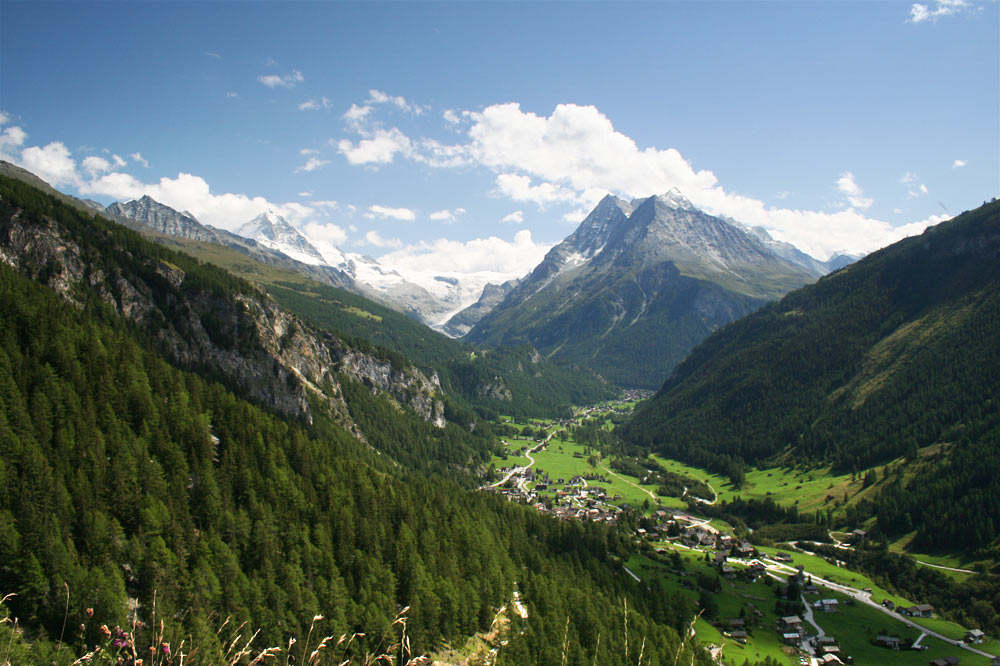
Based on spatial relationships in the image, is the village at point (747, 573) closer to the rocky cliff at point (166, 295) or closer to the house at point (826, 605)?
the house at point (826, 605)

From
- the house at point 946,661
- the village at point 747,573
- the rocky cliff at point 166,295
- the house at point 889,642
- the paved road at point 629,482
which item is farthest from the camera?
the paved road at point 629,482

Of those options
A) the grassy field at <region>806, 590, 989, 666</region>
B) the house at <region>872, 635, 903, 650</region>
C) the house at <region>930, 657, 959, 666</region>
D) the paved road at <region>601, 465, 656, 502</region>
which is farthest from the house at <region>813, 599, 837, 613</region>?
the paved road at <region>601, 465, 656, 502</region>

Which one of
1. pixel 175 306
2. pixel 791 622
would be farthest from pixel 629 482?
pixel 175 306

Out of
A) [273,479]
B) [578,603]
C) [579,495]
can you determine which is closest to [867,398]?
[579,495]

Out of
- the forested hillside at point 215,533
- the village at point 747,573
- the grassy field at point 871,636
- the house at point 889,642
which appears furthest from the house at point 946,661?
the forested hillside at point 215,533

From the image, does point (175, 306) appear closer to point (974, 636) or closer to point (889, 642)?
point (889, 642)

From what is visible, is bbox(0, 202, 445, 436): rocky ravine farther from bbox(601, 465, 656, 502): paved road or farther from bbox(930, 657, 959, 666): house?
bbox(930, 657, 959, 666): house

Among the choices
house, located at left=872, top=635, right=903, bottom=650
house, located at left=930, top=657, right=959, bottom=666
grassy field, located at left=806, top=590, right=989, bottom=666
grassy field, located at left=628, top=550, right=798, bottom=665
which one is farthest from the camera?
house, located at left=872, top=635, right=903, bottom=650
